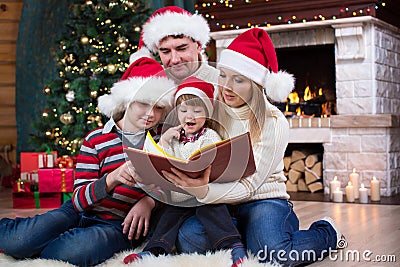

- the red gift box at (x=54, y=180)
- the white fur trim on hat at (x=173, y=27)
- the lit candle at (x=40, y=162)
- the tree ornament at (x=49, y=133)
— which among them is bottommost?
the red gift box at (x=54, y=180)

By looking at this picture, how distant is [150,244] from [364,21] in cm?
283

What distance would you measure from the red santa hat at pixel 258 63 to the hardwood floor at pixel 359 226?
69 cm

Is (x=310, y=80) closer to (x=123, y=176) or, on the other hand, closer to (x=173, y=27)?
(x=173, y=27)

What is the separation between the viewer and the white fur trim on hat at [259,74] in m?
2.31

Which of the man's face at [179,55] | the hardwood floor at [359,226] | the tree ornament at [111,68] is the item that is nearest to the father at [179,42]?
the man's face at [179,55]

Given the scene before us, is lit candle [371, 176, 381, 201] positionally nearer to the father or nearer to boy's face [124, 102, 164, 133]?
the father

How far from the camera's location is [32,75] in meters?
5.95

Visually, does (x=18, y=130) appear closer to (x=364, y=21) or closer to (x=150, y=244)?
(x=364, y=21)

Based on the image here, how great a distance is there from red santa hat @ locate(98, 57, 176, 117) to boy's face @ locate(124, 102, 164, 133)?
0.7 inches

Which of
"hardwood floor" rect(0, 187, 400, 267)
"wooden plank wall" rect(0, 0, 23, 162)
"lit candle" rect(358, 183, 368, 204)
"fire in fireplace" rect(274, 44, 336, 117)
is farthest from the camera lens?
"wooden plank wall" rect(0, 0, 23, 162)

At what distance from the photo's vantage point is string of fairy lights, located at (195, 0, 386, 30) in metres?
4.42

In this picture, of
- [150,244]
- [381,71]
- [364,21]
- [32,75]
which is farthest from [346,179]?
[32,75]

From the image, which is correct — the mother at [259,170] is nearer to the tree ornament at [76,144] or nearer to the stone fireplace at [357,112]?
the stone fireplace at [357,112]

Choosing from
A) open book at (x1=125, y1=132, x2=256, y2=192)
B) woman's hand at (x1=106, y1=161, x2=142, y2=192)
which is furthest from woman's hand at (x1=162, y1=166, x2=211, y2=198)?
woman's hand at (x1=106, y1=161, x2=142, y2=192)
